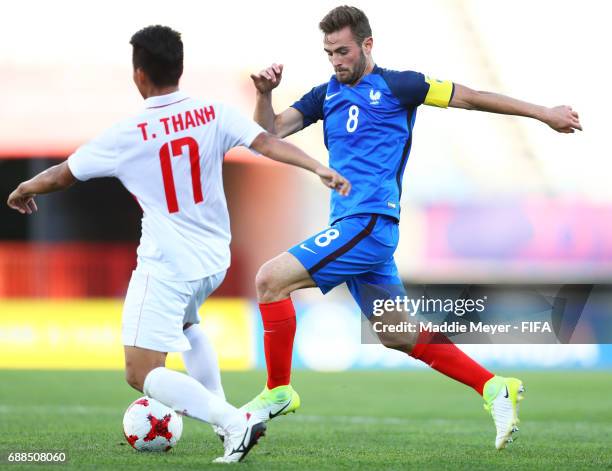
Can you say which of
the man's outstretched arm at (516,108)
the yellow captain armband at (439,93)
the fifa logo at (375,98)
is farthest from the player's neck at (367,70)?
the man's outstretched arm at (516,108)

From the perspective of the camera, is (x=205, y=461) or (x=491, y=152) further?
(x=491, y=152)

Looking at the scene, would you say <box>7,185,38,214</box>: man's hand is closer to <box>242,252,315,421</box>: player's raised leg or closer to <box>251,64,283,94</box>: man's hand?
<box>242,252,315,421</box>: player's raised leg

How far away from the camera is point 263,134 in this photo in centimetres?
525

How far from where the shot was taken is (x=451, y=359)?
625cm

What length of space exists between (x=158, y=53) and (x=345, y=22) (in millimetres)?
1335

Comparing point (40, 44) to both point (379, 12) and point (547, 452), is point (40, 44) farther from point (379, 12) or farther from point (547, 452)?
point (547, 452)

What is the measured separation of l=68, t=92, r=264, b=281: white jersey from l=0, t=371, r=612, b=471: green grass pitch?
0.97 metres

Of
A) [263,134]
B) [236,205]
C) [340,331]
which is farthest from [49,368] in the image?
[263,134]

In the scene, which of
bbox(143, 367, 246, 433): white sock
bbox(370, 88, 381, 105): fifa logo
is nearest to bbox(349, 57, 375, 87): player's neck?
bbox(370, 88, 381, 105): fifa logo

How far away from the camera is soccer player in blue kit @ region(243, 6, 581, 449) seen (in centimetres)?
598

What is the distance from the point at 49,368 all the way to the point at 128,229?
27.2 feet

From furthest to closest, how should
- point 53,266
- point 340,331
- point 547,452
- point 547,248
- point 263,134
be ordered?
point 547,248, point 53,266, point 340,331, point 547,452, point 263,134

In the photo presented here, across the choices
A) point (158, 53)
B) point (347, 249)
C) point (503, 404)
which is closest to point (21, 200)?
point (158, 53)

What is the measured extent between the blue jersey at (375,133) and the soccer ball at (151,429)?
1356mm
